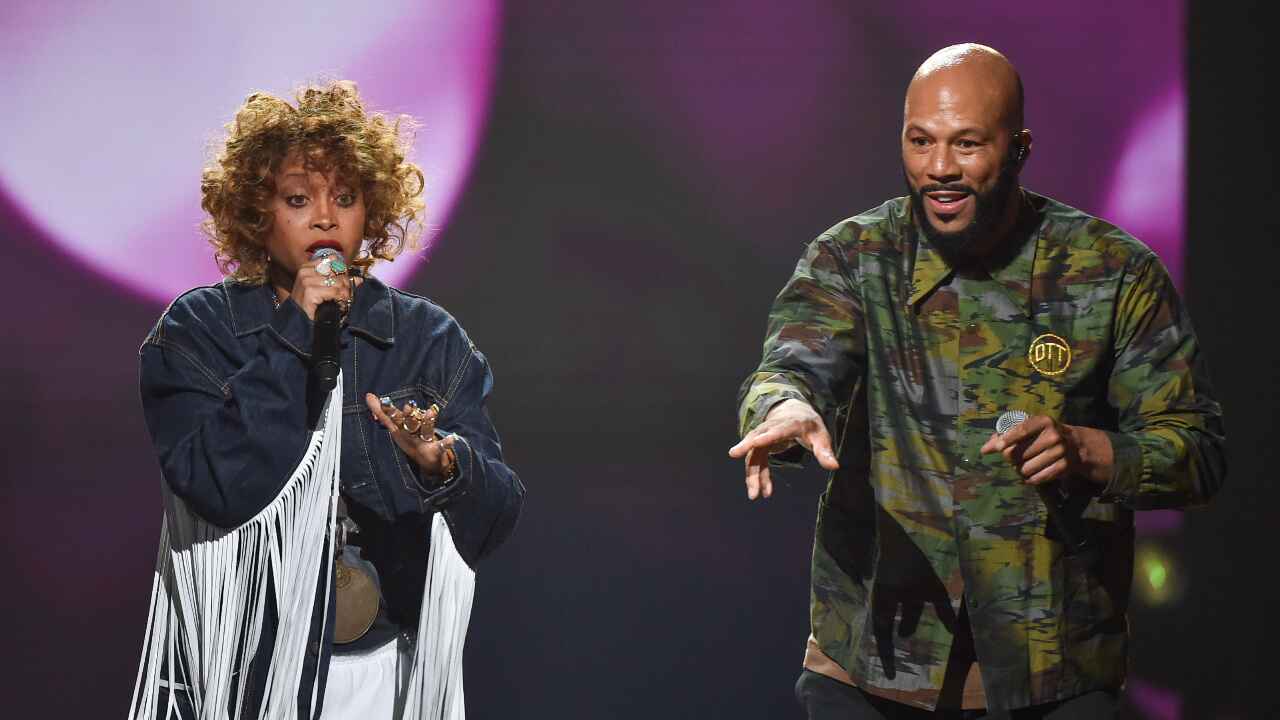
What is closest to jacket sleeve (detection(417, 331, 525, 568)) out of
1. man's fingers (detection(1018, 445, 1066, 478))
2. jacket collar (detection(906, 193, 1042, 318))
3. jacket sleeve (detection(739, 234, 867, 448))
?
jacket sleeve (detection(739, 234, 867, 448))

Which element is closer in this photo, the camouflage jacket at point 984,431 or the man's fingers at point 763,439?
the man's fingers at point 763,439

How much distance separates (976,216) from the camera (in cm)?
184

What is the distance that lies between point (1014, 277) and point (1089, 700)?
58 centimetres

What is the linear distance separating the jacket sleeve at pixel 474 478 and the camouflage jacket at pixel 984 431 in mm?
413

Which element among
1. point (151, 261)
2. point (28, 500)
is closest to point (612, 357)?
point (151, 261)

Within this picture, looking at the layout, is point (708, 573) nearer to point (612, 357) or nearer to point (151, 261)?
point (612, 357)

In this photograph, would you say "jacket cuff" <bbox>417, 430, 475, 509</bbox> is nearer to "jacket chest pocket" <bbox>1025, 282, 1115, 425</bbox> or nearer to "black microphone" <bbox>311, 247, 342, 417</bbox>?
"black microphone" <bbox>311, 247, 342, 417</bbox>

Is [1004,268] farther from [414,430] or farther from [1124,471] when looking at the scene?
[414,430]

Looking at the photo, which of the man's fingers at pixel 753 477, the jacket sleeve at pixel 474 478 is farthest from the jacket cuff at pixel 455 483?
the man's fingers at pixel 753 477

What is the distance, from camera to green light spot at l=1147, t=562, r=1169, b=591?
124 inches

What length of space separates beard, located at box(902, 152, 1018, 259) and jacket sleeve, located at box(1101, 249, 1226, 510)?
0.65ft

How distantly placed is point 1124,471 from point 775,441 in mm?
472

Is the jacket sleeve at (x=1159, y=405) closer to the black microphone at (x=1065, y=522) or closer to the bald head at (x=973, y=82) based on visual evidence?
the black microphone at (x=1065, y=522)

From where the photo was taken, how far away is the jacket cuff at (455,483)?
6.09ft
